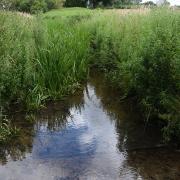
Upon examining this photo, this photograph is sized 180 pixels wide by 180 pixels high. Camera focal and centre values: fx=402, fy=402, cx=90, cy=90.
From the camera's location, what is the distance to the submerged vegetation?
635 centimetres

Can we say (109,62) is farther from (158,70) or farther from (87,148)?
(87,148)

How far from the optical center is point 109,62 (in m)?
10.3

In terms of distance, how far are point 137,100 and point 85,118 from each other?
3.82ft

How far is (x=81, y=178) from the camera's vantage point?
512 centimetres

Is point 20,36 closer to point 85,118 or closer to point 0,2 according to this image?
point 0,2

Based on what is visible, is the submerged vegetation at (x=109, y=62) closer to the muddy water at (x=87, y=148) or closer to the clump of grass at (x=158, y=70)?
the clump of grass at (x=158, y=70)

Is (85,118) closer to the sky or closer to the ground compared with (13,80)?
closer to the ground

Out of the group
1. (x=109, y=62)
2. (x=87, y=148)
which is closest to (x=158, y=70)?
(x=87, y=148)

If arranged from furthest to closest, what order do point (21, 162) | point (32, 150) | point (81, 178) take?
1. point (32, 150)
2. point (21, 162)
3. point (81, 178)

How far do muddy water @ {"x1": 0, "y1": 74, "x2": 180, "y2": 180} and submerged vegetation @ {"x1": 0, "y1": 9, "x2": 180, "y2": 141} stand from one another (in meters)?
0.38

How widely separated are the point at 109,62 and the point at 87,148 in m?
4.60

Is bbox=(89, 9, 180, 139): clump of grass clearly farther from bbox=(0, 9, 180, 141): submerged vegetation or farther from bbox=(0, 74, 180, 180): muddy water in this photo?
bbox=(0, 74, 180, 180): muddy water

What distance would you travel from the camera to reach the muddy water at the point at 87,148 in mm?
5281

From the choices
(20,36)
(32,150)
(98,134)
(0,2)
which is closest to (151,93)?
(98,134)
